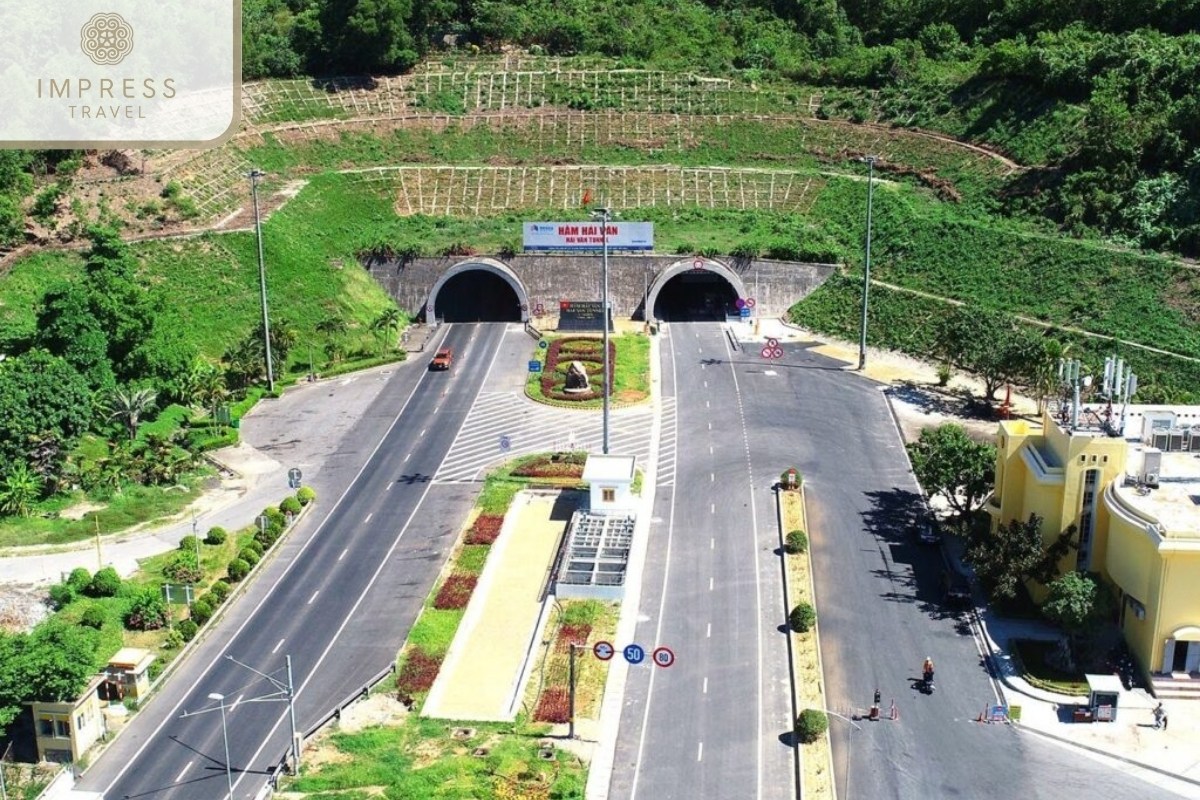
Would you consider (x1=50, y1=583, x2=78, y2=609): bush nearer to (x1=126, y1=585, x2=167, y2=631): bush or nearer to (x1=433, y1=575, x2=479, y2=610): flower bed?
(x1=126, y1=585, x2=167, y2=631): bush

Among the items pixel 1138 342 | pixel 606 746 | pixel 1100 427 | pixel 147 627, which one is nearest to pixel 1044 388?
pixel 1138 342

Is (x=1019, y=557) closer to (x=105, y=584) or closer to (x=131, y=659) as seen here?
(x=131, y=659)

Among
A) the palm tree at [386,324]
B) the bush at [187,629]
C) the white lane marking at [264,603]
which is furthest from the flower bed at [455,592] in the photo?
the palm tree at [386,324]

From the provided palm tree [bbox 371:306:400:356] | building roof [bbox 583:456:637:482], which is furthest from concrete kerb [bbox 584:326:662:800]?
palm tree [bbox 371:306:400:356]

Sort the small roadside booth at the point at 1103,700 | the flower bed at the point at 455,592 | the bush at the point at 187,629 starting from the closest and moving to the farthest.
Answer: the small roadside booth at the point at 1103,700 → the bush at the point at 187,629 → the flower bed at the point at 455,592

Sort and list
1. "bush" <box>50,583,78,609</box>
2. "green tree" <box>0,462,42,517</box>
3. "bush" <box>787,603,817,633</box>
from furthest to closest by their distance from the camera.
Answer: "green tree" <box>0,462,42,517</box> < "bush" <box>50,583,78,609</box> < "bush" <box>787,603,817,633</box>

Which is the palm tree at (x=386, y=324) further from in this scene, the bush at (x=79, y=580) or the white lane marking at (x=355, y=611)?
the bush at (x=79, y=580)
